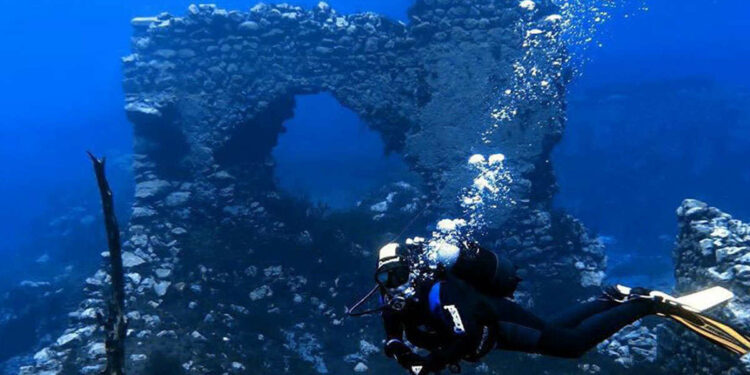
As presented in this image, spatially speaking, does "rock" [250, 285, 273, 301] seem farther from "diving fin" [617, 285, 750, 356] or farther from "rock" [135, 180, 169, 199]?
"diving fin" [617, 285, 750, 356]

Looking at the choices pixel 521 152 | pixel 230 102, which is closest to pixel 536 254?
pixel 521 152

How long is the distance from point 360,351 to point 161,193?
24.1 feet

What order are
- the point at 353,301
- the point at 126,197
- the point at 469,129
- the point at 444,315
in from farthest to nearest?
the point at 126,197, the point at 469,129, the point at 353,301, the point at 444,315

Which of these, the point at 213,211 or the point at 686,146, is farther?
the point at 686,146

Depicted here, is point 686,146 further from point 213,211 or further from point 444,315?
point 444,315

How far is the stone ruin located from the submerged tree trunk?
5.79 metres

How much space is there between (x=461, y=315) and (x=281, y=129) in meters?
14.3

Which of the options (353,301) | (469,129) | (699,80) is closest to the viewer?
(353,301)

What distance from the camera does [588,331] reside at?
4.11 metres

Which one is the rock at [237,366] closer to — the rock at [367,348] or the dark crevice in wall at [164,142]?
the rock at [367,348]

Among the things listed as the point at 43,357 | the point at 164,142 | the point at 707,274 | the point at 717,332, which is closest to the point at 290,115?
the point at 164,142

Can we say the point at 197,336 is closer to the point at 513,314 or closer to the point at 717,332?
the point at 513,314

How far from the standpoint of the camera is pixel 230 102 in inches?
602

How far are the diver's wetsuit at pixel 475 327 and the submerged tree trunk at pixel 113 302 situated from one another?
351 centimetres
